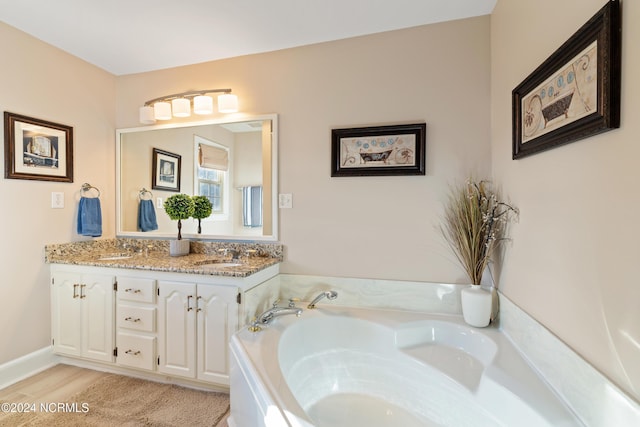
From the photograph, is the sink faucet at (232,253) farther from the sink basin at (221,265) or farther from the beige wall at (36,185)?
the beige wall at (36,185)

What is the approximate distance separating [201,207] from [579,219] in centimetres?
235

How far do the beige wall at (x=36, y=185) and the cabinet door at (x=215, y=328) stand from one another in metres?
1.33

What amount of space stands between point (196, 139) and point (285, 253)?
1.25m

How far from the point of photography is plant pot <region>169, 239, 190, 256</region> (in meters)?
2.40

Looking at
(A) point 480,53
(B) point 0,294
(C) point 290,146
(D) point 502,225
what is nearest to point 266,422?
(D) point 502,225

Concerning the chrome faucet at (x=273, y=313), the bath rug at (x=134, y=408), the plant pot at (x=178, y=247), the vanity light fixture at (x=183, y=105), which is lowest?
the bath rug at (x=134, y=408)

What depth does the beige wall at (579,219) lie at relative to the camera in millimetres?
854

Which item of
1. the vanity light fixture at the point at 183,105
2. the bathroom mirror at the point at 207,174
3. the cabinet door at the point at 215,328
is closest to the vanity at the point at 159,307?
the cabinet door at the point at 215,328

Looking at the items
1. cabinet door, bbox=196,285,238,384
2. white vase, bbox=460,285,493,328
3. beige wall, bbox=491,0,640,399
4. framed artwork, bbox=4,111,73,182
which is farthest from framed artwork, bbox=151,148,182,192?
beige wall, bbox=491,0,640,399

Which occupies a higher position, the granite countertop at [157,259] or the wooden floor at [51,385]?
the granite countertop at [157,259]

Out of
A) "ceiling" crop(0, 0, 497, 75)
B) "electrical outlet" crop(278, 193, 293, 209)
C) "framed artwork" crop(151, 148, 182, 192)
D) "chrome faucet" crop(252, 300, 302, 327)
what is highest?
"ceiling" crop(0, 0, 497, 75)

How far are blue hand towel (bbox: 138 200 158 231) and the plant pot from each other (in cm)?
42

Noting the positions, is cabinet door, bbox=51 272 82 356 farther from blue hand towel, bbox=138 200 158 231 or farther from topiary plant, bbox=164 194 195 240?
topiary plant, bbox=164 194 195 240

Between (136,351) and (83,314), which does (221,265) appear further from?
(83,314)
